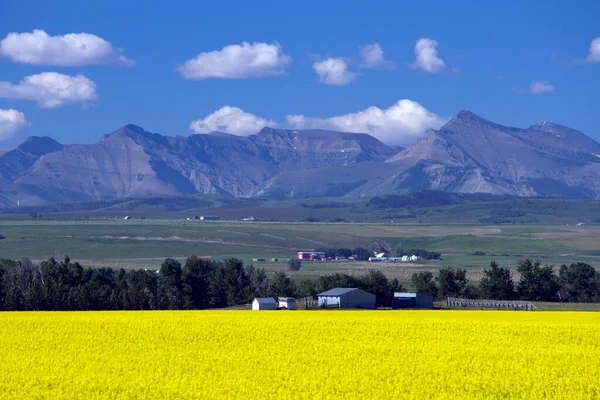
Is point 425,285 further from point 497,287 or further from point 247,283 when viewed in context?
point 247,283

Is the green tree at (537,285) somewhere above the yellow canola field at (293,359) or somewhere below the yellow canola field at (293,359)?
below

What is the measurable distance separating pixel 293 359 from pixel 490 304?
6285 centimetres

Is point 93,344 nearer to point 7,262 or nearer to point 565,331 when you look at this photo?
point 565,331

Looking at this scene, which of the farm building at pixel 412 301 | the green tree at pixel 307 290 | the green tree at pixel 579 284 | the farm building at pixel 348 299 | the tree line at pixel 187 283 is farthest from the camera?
the green tree at pixel 579 284

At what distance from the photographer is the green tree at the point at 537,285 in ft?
355

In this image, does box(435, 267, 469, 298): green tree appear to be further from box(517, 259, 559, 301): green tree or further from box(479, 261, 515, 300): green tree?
box(517, 259, 559, 301): green tree

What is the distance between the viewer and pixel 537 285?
10962 centimetres

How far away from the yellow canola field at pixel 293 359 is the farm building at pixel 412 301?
4875 cm

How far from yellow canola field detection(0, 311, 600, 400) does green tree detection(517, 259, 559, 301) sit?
63195 millimetres

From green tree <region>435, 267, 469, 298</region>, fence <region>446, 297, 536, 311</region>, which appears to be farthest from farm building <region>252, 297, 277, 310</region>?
green tree <region>435, 267, 469, 298</region>

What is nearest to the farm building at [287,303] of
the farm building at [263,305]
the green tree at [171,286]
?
the farm building at [263,305]

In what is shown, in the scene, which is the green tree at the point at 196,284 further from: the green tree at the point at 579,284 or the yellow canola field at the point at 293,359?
the yellow canola field at the point at 293,359

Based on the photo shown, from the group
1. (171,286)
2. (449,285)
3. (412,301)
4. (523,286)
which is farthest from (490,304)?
(171,286)

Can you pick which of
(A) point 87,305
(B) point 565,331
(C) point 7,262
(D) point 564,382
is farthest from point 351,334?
(C) point 7,262
